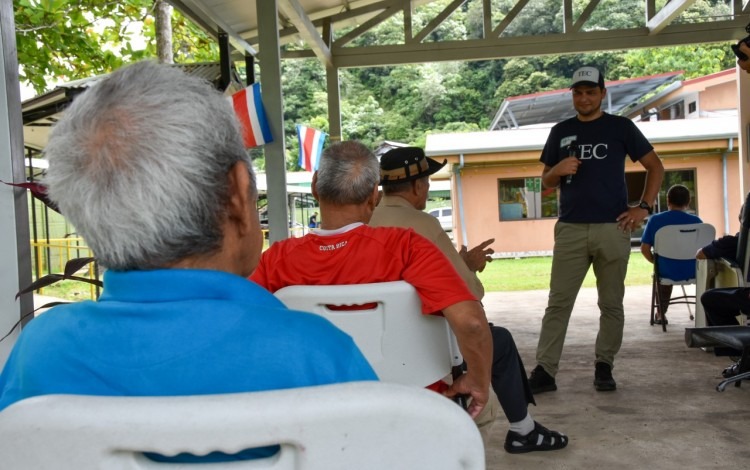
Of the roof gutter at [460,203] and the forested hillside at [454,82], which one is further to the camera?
the forested hillside at [454,82]

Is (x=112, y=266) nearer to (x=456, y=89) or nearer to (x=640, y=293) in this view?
(x=640, y=293)

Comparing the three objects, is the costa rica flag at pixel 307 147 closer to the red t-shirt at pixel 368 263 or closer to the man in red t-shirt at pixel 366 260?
the man in red t-shirt at pixel 366 260

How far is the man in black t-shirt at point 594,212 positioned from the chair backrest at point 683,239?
2.24 metres

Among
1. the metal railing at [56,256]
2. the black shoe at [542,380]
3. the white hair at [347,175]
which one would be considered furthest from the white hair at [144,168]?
the metal railing at [56,256]

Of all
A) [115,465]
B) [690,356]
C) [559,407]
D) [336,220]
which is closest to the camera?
[115,465]

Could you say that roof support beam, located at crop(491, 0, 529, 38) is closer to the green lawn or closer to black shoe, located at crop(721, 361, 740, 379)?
the green lawn

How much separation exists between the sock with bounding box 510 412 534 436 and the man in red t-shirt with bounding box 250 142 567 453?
120 centimetres

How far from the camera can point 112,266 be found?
1.04 metres

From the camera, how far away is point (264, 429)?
0.77 metres

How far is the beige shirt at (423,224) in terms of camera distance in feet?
8.86

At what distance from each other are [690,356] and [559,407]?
1749 millimetres

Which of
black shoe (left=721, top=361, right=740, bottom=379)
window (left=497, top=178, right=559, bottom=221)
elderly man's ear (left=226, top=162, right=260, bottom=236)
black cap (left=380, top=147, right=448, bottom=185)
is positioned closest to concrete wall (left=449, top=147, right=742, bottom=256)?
window (left=497, top=178, right=559, bottom=221)

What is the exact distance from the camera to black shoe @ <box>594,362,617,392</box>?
4.45 m

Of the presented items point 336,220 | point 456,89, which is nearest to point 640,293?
point 336,220
